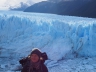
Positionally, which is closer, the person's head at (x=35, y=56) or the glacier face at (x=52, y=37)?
the person's head at (x=35, y=56)

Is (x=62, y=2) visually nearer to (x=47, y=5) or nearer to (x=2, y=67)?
(x=47, y=5)

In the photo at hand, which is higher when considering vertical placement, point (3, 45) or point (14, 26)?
point (14, 26)

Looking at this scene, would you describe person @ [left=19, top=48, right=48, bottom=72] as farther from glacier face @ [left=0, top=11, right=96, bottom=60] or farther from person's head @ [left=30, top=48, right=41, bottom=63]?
glacier face @ [left=0, top=11, right=96, bottom=60]

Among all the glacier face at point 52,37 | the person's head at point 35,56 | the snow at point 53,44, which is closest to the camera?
the person's head at point 35,56

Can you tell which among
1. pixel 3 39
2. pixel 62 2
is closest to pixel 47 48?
pixel 3 39

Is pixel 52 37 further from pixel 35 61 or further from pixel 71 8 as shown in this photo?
pixel 71 8

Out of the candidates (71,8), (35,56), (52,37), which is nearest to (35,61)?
(35,56)

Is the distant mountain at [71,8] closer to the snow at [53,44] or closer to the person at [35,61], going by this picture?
the snow at [53,44]

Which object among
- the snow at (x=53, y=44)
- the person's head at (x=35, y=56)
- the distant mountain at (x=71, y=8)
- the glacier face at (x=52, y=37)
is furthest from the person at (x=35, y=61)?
the distant mountain at (x=71, y=8)
